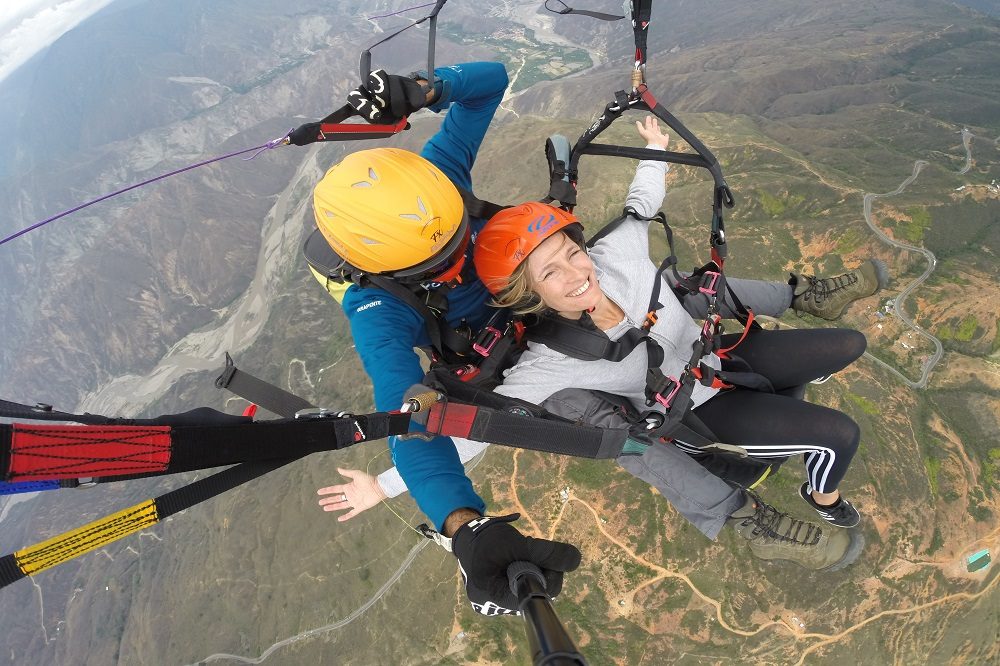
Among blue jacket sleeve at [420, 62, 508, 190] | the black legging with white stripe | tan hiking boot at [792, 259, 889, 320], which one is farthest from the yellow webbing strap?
tan hiking boot at [792, 259, 889, 320]

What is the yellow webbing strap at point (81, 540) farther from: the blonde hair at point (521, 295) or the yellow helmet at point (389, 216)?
the blonde hair at point (521, 295)

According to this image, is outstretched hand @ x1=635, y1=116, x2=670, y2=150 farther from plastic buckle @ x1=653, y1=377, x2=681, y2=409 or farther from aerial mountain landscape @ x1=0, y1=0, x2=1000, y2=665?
aerial mountain landscape @ x1=0, y1=0, x2=1000, y2=665

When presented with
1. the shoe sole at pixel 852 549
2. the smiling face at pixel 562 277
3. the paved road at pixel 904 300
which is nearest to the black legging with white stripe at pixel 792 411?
the shoe sole at pixel 852 549

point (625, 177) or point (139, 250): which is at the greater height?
point (625, 177)

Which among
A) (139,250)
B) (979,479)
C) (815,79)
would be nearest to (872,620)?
(979,479)

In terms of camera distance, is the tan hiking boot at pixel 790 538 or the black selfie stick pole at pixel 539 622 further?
the tan hiking boot at pixel 790 538

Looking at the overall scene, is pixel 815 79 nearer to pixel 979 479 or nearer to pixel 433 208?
pixel 979 479
